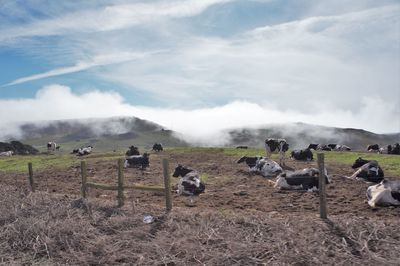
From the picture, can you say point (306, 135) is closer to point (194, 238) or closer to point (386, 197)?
point (386, 197)

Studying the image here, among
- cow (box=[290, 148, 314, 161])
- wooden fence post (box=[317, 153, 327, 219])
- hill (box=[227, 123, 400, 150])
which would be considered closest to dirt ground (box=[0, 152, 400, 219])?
wooden fence post (box=[317, 153, 327, 219])

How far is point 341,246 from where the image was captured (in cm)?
1073

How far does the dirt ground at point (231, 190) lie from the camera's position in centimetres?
1415

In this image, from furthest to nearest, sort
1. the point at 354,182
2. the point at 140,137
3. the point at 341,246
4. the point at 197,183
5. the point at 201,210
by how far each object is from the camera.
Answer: the point at 140,137, the point at 354,182, the point at 197,183, the point at 201,210, the point at 341,246

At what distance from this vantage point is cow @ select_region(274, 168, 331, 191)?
55.8ft

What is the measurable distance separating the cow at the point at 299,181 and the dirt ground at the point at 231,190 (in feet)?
1.54

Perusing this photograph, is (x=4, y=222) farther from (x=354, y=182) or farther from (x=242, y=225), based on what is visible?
(x=354, y=182)

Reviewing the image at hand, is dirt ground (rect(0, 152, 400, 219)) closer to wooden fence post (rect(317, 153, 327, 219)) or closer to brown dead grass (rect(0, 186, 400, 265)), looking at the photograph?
wooden fence post (rect(317, 153, 327, 219))

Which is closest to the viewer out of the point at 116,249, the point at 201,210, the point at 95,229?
the point at 116,249

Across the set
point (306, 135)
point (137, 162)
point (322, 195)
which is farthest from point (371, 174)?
point (306, 135)

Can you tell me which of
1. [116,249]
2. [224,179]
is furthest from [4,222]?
[224,179]

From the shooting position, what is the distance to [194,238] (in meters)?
11.6

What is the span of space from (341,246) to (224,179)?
10.2 m

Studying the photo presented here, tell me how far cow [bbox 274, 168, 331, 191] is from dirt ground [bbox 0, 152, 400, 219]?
470 millimetres
